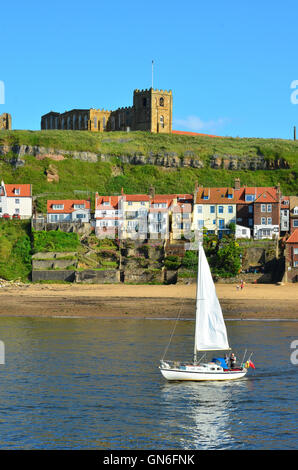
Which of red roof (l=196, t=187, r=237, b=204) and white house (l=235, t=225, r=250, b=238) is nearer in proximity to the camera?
white house (l=235, t=225, r=250, b=238)

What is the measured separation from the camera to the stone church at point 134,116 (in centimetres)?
14462

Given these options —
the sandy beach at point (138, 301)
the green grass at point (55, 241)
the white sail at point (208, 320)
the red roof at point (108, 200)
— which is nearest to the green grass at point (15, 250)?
the green grass at point (55, 241)

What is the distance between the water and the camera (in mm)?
29375

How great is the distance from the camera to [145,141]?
14088 cm

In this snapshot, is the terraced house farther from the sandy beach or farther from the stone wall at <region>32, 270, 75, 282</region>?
the stone wall at <region>32, 270, 75, 282</region>

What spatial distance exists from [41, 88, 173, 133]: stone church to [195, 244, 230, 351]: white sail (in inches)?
4252

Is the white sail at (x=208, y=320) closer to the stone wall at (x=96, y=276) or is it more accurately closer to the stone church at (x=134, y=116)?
the stone wall at (x=96, y=276)

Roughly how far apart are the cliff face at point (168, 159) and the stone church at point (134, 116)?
1400 cm

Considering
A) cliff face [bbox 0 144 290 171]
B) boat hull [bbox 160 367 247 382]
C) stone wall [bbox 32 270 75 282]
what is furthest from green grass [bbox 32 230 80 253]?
boat hull [bbox 160 367 247 382]

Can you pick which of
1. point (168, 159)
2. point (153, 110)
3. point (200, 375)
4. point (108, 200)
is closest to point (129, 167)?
point (168, 159)

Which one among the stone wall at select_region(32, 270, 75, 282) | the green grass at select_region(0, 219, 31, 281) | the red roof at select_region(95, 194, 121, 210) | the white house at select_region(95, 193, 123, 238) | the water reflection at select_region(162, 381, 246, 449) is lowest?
the water reflection at select_region(162, 381, 246, 449)

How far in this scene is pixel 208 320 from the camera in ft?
130

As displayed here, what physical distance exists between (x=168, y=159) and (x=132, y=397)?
102 m

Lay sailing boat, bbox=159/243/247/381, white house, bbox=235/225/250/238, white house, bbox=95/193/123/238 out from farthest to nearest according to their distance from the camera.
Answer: white house, bbox=95/193/123/238
white house, bbox=235/225/250/238
sailing boat, bbox=159/243/247/381
